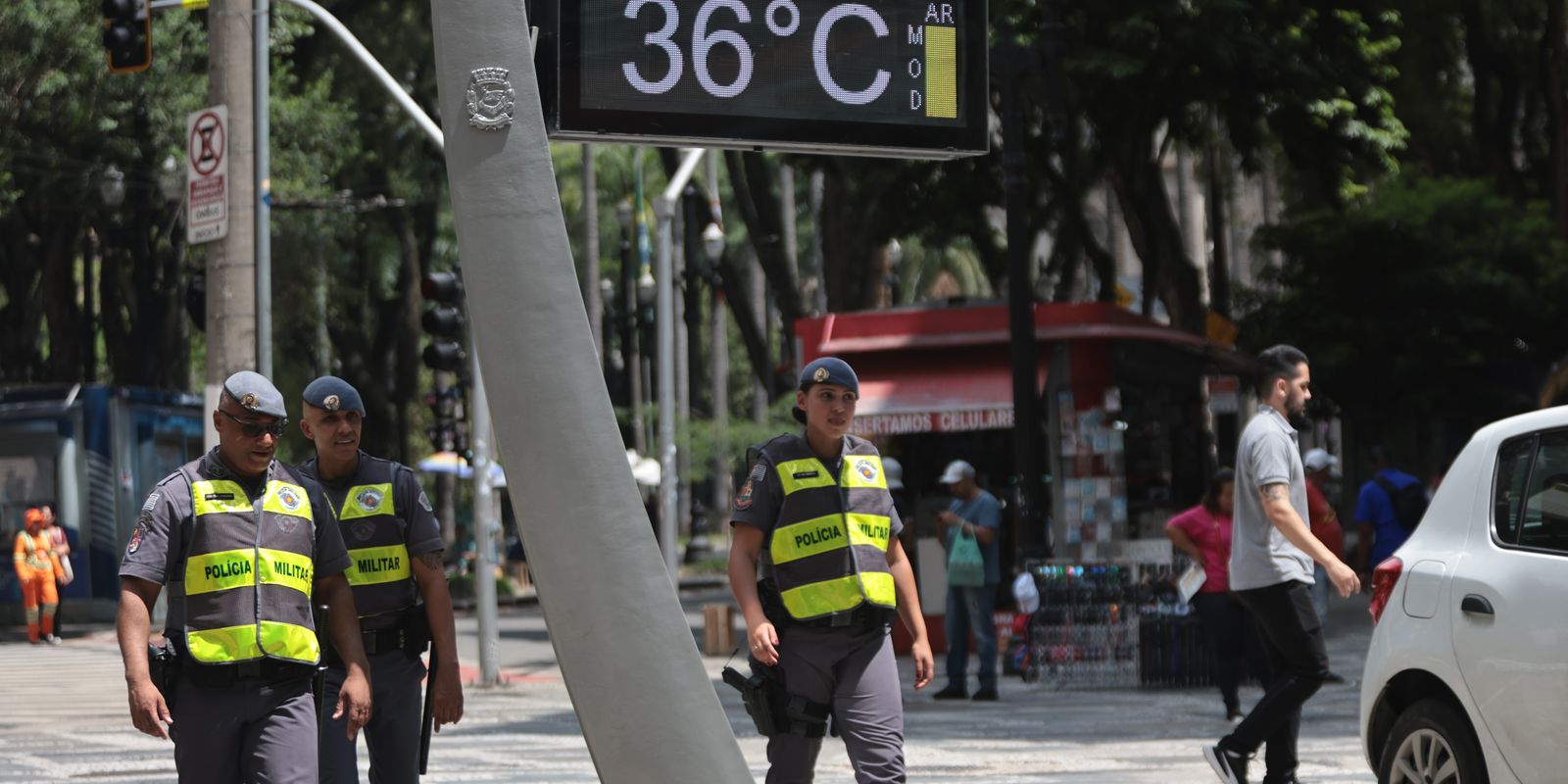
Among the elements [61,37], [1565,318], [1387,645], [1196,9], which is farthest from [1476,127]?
[1387,645]

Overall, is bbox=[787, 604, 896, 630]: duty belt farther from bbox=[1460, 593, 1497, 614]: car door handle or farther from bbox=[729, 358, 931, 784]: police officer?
bbox=[1460, 593, 1497, 614]: car door handle

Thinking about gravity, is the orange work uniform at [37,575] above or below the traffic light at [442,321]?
below

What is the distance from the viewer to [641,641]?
18.4 ft

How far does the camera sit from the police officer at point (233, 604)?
19.8 feet

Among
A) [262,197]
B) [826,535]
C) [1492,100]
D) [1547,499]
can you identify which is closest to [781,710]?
[826,535]

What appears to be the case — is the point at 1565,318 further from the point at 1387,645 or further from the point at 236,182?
the point at 1387,645

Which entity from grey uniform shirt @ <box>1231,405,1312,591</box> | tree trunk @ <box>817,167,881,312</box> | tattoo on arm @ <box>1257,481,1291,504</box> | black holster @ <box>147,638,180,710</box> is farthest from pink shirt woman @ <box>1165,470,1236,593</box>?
tree trunk @ <box>817,167,881,312</box>

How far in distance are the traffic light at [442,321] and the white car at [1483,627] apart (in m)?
10.6

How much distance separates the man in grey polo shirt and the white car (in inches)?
36.5

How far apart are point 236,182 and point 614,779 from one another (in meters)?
12.3

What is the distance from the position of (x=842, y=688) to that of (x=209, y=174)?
35.3 feet

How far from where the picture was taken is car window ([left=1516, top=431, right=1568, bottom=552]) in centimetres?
721

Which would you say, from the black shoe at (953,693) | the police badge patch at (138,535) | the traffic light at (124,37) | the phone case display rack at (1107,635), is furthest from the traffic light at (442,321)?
the police badge patch at (138,535)

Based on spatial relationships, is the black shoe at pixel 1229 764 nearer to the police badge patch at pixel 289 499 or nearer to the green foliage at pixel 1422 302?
the police badge patch at pixel 289 499
